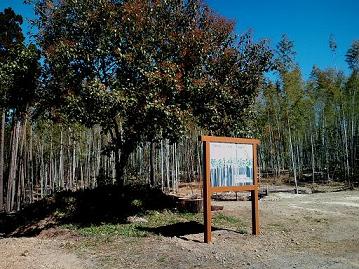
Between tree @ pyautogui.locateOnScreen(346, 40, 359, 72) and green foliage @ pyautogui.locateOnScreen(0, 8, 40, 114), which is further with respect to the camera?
tree @ pyautogui.locateOnScreen(346, 40, 359, 72)

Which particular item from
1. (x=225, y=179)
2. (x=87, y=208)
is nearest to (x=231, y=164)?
(x=225, y=179)

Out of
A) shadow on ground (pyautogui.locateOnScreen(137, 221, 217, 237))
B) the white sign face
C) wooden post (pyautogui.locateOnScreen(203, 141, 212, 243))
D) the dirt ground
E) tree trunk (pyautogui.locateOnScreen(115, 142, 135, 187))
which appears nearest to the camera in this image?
the dirt ground

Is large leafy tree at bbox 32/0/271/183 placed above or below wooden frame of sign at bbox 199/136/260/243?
above

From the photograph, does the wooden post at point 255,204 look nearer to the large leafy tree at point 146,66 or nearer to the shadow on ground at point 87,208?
the large leafy tree at point 146,66

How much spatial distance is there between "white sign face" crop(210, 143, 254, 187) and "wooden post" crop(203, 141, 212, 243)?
15 cm

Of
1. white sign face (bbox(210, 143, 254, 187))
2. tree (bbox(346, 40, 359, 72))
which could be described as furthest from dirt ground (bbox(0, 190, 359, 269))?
tree (bbox(346, 40, 359, 72))

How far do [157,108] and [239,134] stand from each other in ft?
11.9

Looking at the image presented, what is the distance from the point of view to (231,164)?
906cm

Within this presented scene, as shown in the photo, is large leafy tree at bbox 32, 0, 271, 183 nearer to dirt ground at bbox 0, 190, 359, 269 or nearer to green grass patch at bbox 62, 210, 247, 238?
green grass patch at bbox 62, 210, 247, 238

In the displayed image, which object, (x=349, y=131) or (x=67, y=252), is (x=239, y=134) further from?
(x=349, y=131)

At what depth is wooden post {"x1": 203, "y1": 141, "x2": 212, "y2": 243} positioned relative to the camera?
27.0 feet

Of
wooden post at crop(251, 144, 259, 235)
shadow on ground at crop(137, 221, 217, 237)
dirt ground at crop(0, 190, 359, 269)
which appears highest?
wooden post at crop(251, 144, 259, 235)

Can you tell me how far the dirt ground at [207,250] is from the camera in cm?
673

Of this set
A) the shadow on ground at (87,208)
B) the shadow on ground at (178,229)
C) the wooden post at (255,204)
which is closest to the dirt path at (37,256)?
the shadow on ground at (178,229)
